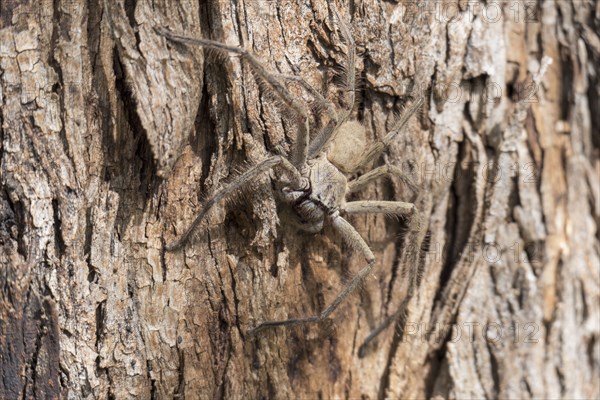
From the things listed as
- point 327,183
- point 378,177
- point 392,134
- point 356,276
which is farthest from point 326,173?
point 356,276

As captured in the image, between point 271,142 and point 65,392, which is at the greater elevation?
point 271,142

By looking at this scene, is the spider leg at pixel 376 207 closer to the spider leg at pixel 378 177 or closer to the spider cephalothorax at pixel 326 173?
the spider cephalothorax at pixel 326 173

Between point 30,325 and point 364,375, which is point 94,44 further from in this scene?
point 364,375

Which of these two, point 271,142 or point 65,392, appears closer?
point 65,392

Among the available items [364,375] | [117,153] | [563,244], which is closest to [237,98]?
[117,153]

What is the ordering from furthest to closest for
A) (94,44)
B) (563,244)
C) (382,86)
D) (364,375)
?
(563,244) → (364,375) → (382,86) → (94,44)

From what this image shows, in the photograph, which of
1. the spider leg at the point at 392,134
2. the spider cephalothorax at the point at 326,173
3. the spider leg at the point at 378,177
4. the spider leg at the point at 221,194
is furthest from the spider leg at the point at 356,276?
the spider leg at the point at 221,194
